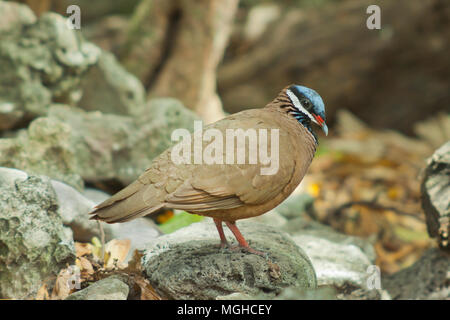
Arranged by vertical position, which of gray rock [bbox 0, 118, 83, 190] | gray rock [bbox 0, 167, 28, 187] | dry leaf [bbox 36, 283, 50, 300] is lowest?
dry leaf [bbox 36, 283, 50, 300]

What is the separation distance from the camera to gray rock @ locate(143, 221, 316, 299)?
11.9 ft

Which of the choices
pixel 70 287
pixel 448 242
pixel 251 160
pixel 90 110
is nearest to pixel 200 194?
pixel 251 160

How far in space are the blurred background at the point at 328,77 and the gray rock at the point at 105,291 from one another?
3.27m

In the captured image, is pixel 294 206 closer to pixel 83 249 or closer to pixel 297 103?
pixel 297 103

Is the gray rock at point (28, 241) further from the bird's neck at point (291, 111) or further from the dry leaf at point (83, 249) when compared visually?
the bird's neck at point (291, 111)

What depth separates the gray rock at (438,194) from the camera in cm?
491

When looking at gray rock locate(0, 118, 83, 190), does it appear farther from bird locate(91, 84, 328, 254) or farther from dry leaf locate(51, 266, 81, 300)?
bird locate(91, 84, 328, 254)

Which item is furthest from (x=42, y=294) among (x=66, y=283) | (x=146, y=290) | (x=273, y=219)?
(x=273, y=219)

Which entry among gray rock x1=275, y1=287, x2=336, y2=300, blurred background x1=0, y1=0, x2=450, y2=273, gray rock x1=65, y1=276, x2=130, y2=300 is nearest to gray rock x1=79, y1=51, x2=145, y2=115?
blurred background x1=0, y1=0, x2=450, y2=273

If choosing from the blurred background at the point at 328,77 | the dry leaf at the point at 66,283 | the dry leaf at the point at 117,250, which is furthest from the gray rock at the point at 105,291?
the blurred background at the point at 328,77

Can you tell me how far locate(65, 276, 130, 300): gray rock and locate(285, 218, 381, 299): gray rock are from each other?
1927mm

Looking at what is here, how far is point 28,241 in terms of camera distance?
12.0 ft
